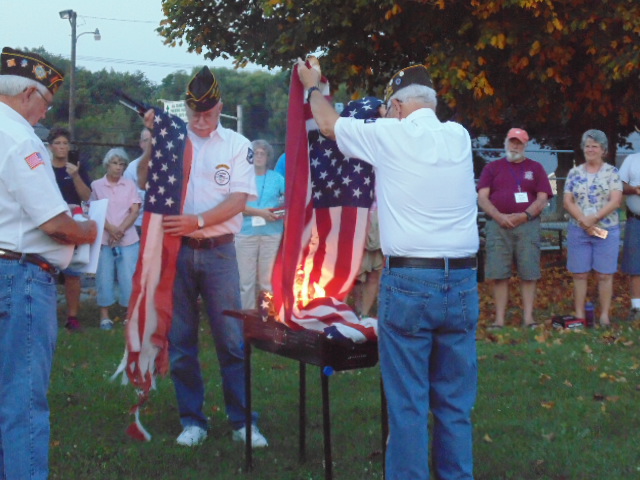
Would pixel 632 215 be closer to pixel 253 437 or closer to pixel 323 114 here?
pixel 253 437

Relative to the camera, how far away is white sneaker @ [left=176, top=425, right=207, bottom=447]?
610cm

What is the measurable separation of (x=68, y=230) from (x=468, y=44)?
34.9ft

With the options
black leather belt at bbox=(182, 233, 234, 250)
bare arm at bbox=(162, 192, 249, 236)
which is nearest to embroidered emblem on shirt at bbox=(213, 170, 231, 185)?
bare arm at bbox=(162, 192, 249, 236)

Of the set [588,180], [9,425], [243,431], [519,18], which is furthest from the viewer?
[519,18]

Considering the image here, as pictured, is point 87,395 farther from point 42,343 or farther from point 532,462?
point 532,462

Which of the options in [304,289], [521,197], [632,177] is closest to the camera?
[304,289]

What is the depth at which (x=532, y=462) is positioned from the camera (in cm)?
577

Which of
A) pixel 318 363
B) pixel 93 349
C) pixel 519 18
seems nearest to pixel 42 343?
pixel 318 363

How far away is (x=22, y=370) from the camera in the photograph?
435 centimetres

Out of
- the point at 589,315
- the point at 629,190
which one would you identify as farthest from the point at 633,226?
the point at 589,315

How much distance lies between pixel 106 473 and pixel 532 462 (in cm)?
268

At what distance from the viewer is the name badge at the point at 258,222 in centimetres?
1066

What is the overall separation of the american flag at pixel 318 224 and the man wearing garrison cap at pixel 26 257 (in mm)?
1308

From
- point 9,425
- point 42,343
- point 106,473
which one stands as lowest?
point 106,473
